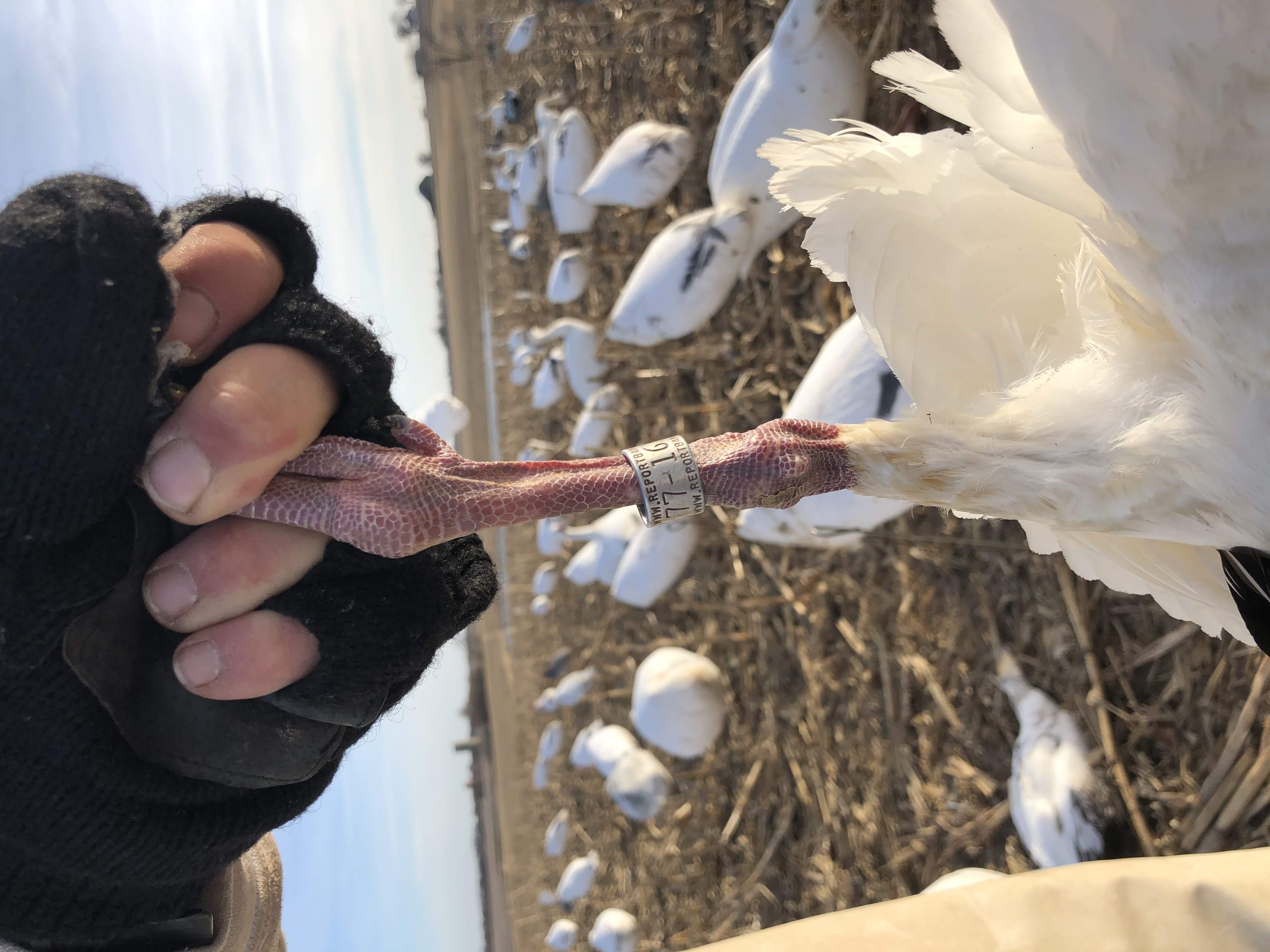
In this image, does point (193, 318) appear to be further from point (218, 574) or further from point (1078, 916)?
point (1078, 916)

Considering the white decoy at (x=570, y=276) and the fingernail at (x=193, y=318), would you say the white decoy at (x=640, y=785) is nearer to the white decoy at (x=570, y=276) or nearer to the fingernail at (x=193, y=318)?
the white decoy at (x=570, y=276)

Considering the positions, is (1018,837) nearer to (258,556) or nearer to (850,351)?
(850,351)

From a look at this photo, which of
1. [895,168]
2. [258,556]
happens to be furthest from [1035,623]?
[258,556]

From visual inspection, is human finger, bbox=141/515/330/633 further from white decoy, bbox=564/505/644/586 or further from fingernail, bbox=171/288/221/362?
white decoy, bbox=564/505/644/586

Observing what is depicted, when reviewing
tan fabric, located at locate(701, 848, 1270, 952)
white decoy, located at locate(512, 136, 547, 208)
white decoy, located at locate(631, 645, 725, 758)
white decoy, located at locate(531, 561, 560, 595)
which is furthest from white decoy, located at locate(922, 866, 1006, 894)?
white decoy, located at locate(512, 136, 547, 208)

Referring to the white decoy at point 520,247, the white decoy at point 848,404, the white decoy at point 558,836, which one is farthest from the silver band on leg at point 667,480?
the white decoy at point 520,247

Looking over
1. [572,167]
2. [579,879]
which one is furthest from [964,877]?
[572,167]
